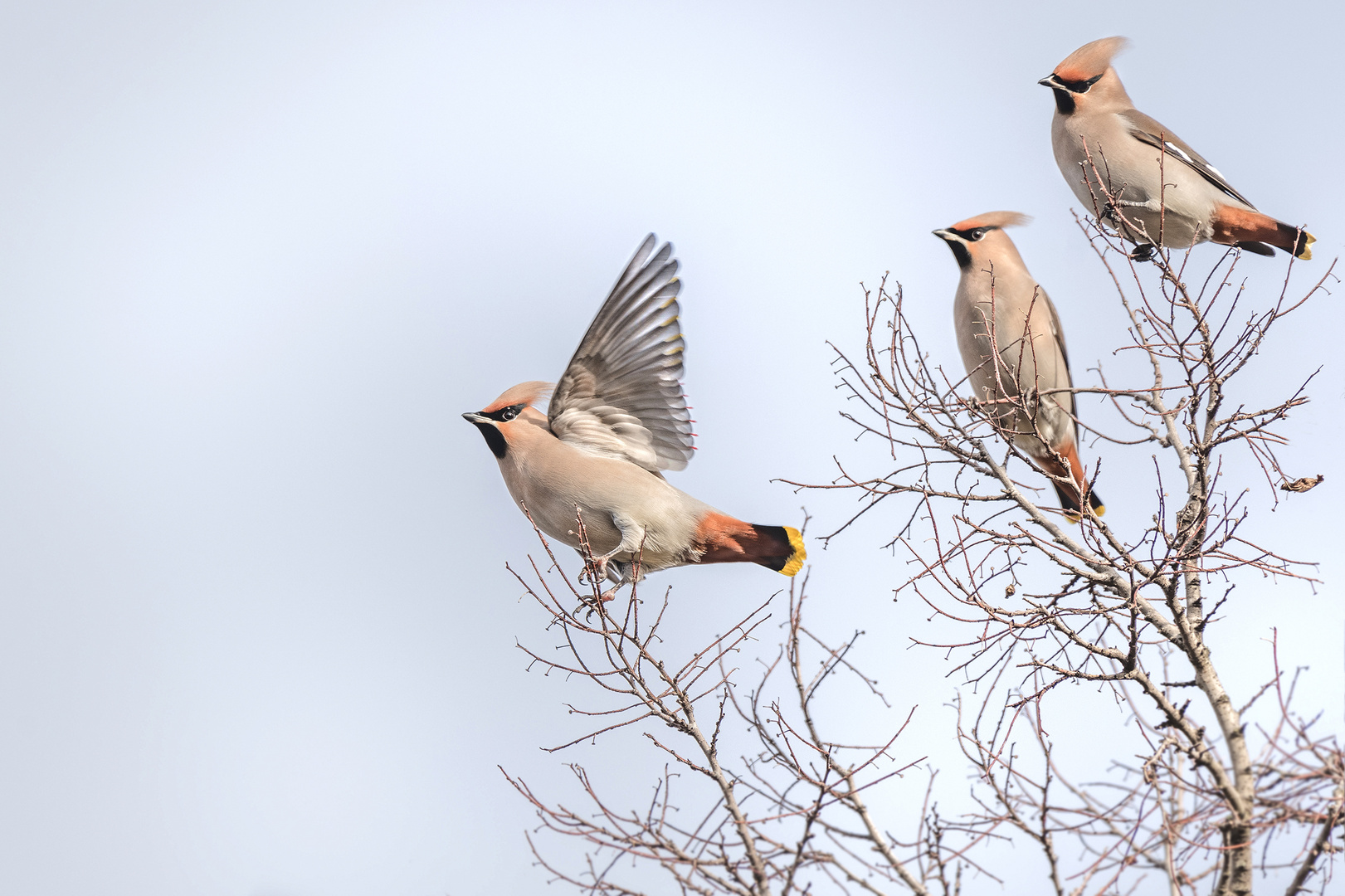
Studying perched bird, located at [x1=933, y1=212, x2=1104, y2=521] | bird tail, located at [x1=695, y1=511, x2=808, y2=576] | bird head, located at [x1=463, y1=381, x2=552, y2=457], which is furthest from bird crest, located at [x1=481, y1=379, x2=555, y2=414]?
perched bird, located at [x1=933, y1=212, x2=1104, y2=521]

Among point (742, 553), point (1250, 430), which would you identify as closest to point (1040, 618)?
point (1250, 430)

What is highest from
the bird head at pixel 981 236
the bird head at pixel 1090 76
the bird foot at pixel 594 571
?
the bird head at pixel 1090 76

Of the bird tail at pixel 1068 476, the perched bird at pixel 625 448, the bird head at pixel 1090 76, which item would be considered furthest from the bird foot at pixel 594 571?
the bird head at pixel 1090 76

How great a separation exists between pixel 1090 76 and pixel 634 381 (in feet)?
8.32

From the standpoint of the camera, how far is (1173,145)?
17.7 feet

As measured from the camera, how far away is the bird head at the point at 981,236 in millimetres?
5633

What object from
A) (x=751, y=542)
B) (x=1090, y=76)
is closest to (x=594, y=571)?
(x=751, y=542)

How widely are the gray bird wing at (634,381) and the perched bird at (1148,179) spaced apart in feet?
5.83

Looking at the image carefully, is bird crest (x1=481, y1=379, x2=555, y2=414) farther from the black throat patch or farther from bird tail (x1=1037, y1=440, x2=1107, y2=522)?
bird tail (x1=1037, y1=440, x2=1107, y2=522)

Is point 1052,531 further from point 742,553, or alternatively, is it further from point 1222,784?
point 742,553

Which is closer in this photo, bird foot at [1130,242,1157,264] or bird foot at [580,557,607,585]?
bird foot at [580,557,607,585]

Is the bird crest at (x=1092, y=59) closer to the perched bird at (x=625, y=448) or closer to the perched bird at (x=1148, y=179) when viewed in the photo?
the perched bird at (x=1148, y=179)

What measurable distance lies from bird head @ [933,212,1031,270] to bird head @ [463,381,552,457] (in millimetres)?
2003

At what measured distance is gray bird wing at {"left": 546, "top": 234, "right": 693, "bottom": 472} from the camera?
16.1 ft
